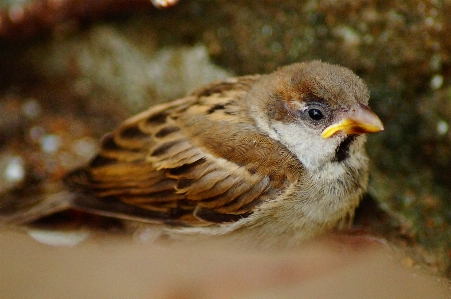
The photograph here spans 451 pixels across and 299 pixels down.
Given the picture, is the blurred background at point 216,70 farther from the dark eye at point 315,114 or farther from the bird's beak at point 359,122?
the dark eye at point 315,114

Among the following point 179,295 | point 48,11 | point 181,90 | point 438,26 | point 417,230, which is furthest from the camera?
point 181,90

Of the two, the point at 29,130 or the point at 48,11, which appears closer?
the point at 48,11

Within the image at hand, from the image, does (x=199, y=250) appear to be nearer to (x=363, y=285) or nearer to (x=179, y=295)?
(x=179, y=295)

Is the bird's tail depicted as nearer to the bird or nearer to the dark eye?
the bird

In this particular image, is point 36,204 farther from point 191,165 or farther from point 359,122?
point 359,122

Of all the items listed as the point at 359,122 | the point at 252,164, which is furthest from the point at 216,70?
the point at 359,122

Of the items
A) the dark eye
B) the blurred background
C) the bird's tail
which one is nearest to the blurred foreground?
the blurred background

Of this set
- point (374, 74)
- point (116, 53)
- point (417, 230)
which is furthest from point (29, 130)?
point (417, 230)
